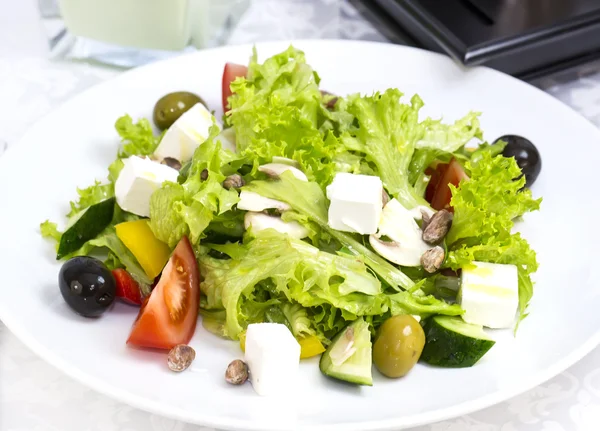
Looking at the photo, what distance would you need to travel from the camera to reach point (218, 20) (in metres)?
2.96

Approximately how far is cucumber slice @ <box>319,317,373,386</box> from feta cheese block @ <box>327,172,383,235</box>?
0.74 ft

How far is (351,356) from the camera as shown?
1597 mm

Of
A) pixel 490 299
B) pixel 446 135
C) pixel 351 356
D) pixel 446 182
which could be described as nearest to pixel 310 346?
pixel 351 356

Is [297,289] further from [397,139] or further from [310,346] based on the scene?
[397,139]

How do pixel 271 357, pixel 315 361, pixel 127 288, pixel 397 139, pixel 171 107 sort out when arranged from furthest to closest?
pixel 171 107 → pixel 397 139 → pixel 127 288 → pixel 315 361 → pixel 271 357

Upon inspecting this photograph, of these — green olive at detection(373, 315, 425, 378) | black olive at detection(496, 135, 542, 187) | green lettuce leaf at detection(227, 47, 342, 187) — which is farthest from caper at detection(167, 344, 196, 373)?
black olive at detection(496, 135, 542, 187)

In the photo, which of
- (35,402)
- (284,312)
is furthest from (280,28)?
(35,402)

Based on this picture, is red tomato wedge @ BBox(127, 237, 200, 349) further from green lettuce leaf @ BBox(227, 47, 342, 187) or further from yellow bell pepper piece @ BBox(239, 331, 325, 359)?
green lettuce leaf @ BBox(227, 47, 342, 187)

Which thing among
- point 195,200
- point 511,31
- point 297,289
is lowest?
point 297,289

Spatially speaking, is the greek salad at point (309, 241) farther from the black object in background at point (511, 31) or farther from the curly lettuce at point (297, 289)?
the black object in background at point (511, 31)

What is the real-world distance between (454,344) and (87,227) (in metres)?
0.91

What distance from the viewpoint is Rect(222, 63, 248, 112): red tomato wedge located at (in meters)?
2.34

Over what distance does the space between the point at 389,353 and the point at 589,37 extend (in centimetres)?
149

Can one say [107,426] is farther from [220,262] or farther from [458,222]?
[458,222]
